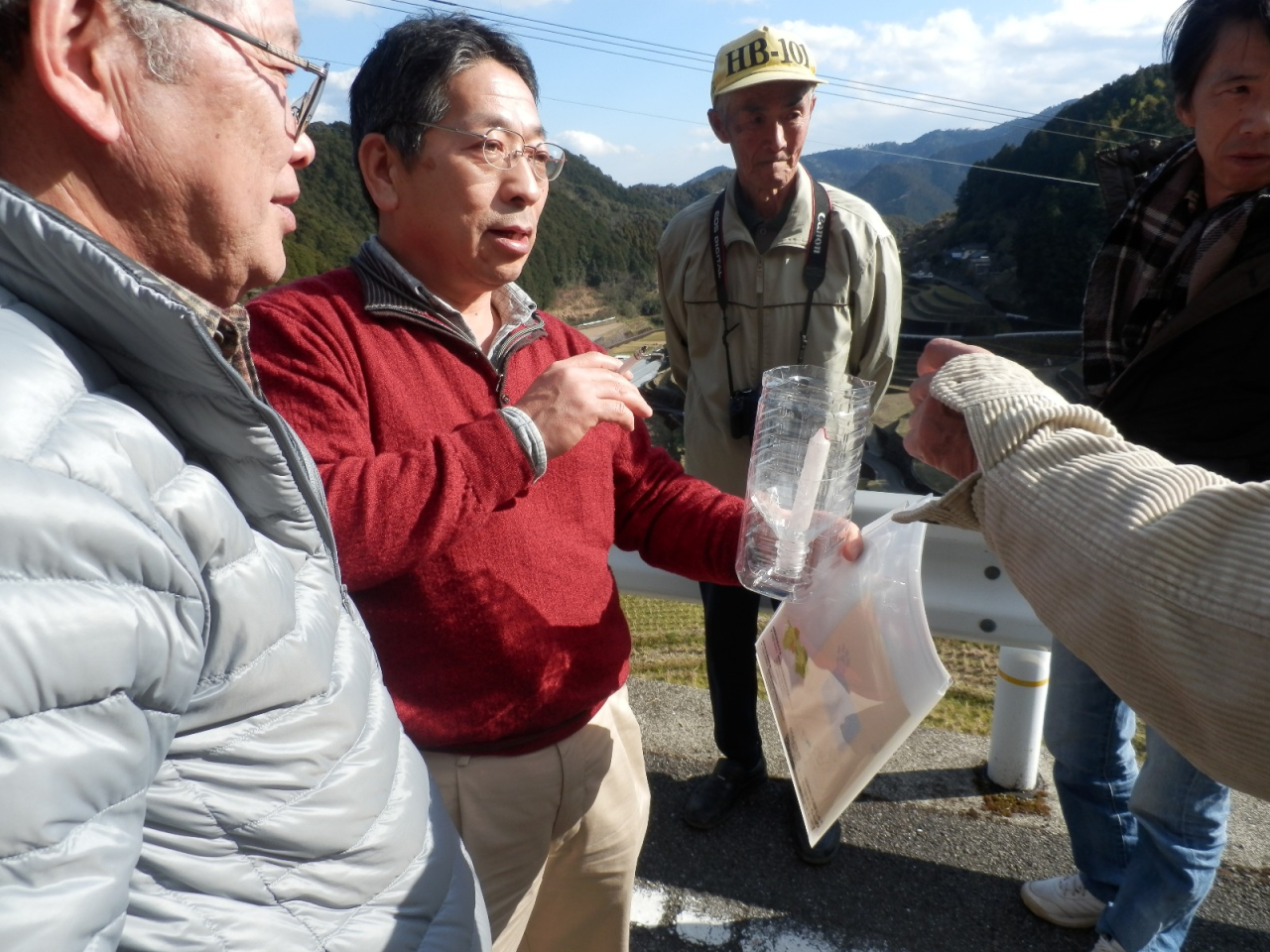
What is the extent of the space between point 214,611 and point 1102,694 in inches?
90.4

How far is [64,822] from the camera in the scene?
64 centimetres

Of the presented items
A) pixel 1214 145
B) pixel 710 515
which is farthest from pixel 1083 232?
pixel 710 515

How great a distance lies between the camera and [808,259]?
3.27 metres

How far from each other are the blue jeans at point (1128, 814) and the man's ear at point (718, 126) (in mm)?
2219

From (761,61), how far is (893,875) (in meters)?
2.90

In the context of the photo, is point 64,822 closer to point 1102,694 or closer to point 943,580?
point 1102,694

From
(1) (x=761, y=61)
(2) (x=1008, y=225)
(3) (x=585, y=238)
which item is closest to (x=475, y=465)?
(1) (x=761, y=61)

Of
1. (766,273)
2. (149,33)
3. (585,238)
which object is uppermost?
(149,33)

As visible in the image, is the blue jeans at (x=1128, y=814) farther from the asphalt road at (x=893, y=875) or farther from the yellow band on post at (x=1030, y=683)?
the yellow band on post at (x=1030, y=683)

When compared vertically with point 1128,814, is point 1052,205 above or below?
above

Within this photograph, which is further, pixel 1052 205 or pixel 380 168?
pixel 1052 205

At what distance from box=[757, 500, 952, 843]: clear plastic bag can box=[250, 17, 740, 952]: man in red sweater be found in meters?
0.33

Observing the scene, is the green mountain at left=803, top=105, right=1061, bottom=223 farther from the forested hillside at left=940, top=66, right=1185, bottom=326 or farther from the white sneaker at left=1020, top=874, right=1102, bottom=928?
the white sneaker at left=1020, top=874, right=1102, bottom=928

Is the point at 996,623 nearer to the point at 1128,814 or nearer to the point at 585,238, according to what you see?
the point at 1128,814
